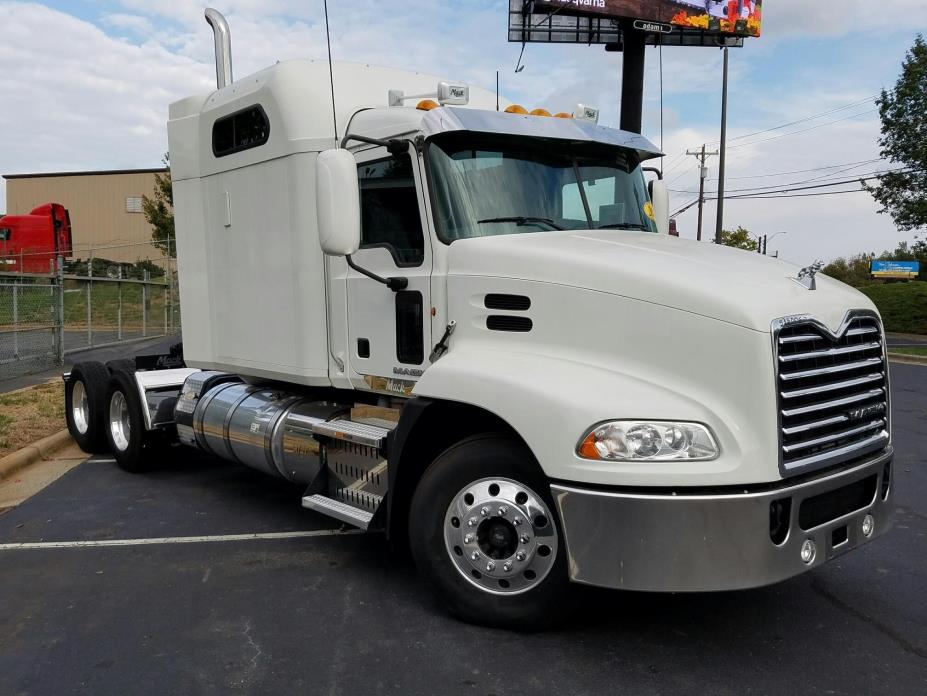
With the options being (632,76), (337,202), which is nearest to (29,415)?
(337,202)

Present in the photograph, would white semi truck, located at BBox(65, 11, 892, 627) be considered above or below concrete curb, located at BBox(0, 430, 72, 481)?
above

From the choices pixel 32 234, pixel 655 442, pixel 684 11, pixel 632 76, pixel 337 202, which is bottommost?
pixel 655 442

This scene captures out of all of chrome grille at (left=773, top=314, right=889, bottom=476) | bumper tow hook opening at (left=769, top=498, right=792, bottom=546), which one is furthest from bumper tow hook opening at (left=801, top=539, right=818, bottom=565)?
chrome grille at (left=773, top=314, right=889, bottom=476)

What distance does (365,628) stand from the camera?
165 inches

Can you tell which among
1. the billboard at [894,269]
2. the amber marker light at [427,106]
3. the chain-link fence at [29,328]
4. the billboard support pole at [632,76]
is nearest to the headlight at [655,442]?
the amber marker light at [427,106]

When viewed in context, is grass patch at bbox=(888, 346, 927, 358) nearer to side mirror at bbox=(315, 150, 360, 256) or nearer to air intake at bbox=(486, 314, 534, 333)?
air intake at bbox=(486, 314, 534, 333)

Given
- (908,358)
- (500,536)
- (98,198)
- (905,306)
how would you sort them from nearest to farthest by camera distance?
(500,536) < (908,358) < (905,306) < (98,198)

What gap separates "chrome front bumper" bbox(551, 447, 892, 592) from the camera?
11.0 feet

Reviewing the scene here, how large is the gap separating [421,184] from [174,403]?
397 centimetres

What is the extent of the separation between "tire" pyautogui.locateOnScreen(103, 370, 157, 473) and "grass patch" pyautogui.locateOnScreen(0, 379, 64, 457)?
1.09 meters

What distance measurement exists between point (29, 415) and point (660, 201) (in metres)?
8.28

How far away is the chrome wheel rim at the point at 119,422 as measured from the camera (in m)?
7.91

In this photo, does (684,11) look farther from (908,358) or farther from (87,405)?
(87,405)

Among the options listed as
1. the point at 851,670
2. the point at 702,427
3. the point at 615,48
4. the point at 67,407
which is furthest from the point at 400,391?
the point at 615,48
